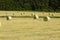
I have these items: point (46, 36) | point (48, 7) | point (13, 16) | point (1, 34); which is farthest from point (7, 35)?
point (48, 7)

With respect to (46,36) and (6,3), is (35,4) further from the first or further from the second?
(46,36)

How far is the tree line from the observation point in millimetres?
21291

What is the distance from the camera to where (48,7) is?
22.3 m

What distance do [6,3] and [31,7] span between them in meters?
2.11

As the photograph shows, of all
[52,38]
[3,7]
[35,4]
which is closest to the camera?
[52,38]

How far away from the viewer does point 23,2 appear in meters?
22.7

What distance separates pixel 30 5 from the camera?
73.0ft

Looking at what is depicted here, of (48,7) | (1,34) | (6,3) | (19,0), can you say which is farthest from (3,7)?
(1,34)

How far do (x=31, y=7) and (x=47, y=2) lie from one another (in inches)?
64.2

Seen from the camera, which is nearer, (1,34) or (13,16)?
(1,34)

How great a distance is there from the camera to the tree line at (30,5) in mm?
21291

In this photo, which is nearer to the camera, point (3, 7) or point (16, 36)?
point (16, 36)

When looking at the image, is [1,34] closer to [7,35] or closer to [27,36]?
[7,35]

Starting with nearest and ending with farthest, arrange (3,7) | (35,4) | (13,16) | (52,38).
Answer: (52,38)
(13,16)
(3,7)
(35,4)
